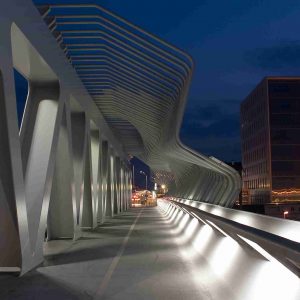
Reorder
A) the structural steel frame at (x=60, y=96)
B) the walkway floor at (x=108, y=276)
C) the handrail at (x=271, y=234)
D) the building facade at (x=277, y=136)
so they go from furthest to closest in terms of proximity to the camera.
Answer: the building facade at (x=277, y=136) < the structural steel frame at (x=60, y=96) < the walkway floor at (x=108, y=276) < the handrail at (x=271, y=234)

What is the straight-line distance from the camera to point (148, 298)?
25.1ft

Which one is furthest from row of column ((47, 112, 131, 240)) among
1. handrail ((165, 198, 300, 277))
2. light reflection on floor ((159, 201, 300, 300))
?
light reflection on floor ((159, 201, 300, 300))

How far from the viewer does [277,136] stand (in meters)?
78.6

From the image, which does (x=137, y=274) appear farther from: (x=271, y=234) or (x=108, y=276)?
(x=271, y=234)

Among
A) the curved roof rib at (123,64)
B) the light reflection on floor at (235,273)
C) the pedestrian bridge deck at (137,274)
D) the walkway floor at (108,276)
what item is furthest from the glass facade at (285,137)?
the light reflection on floor at (235,273)

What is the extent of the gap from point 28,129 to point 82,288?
5.16m

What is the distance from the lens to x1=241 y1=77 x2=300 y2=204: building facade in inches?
3022

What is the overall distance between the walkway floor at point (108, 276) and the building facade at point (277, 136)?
208ft

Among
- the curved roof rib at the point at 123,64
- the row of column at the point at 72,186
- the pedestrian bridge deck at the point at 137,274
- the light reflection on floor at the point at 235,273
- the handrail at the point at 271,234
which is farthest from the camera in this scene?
the row of column at the point at 72,186

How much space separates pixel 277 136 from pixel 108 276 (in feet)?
234

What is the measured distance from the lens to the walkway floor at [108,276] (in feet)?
26.4

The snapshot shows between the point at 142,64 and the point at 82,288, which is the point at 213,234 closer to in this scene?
the point at 82,288

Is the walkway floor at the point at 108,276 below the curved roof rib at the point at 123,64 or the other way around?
below

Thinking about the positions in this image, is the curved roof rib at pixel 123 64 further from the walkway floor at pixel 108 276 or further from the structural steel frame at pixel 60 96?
the walkway floor at pixel 108 276
